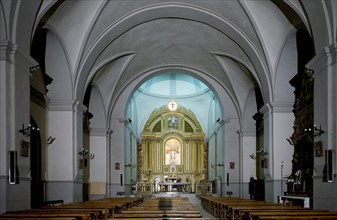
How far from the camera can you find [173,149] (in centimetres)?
3825

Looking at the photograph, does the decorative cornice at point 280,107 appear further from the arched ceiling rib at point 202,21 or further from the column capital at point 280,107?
the arched ceiling rib at point 202,21

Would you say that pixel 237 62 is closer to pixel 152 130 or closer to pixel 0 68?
pixel 0 68

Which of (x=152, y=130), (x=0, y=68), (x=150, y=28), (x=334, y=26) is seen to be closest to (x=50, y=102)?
(x=150, y=28)

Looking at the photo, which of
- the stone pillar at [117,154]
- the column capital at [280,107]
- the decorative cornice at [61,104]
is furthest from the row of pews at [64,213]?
the stone pillar at [117,154]

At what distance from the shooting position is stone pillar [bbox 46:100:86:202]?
1490cm

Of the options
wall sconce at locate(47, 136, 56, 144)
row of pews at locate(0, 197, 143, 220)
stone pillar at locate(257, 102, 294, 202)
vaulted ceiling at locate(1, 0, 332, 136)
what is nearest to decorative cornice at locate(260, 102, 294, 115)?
stone pillar at locate(257, 102, 294, 202)

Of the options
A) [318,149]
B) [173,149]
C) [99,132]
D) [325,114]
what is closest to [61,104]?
[99,132]

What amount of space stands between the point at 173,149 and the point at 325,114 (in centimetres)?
2852

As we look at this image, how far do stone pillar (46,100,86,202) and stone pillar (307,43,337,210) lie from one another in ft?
24.5

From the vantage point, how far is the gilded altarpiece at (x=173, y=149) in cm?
3706

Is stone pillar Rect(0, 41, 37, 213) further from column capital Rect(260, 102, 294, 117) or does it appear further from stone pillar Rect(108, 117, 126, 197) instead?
stone pillar Rect(108, 117, 126, 197)

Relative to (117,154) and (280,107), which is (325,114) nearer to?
(280,107)

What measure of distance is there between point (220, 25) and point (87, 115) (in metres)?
6.94

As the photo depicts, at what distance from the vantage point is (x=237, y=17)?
15.2 meters
